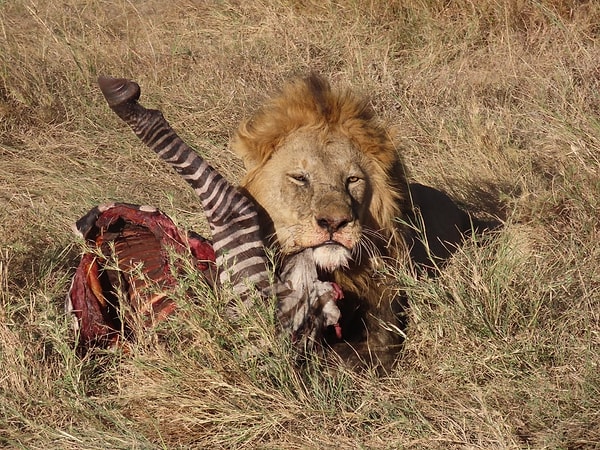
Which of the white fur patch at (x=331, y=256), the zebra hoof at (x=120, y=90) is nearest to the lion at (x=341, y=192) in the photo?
the white fur patch at (x=331, y=256)

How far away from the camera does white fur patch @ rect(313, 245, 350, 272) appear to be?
3.28 meters

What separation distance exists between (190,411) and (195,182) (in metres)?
0.75

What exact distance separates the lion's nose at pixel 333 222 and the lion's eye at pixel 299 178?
19 centimetres

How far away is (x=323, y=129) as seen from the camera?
349 cm

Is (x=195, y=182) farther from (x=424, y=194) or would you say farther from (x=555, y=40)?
(x=555, y=40)

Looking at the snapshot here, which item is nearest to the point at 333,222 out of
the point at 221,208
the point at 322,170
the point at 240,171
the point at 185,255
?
the point at 322,170

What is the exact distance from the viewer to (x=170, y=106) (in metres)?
5.62

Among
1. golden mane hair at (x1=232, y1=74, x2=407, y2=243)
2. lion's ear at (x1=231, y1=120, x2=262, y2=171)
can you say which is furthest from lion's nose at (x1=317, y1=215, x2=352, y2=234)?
lion's ear at (x1=231, y1=120, x2=262, y2=171)

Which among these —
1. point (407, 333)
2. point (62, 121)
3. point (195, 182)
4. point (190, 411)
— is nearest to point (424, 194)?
point (407, 333)

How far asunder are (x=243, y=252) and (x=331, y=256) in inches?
10.9

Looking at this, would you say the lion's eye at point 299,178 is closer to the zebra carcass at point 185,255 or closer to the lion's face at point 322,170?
the lion's face at point 322,170

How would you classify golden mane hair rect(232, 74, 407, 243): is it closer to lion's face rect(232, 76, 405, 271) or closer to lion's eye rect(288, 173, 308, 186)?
lion's face rect(232, 76, 405, 271)

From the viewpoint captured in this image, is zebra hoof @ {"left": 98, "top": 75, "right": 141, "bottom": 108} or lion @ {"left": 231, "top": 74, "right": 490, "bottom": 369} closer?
zebra hoof @ {"left": 98, "top": 75, "right": 141, "bottom": 108}

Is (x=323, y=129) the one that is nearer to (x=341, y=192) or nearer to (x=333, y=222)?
(x=341, y=192)
